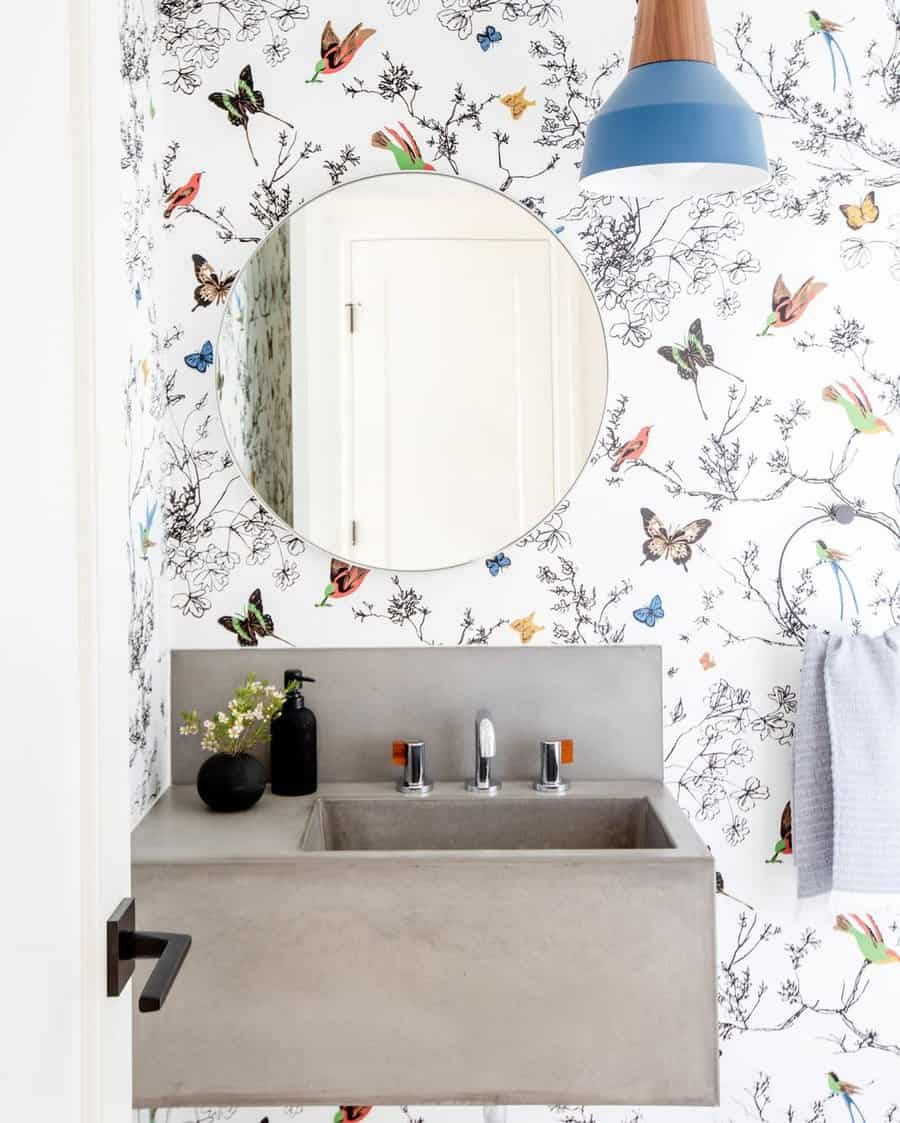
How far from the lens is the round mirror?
76.7 inches

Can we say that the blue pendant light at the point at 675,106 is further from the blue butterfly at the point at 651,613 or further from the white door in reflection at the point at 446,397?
the blue butterfly at the point at 651,613

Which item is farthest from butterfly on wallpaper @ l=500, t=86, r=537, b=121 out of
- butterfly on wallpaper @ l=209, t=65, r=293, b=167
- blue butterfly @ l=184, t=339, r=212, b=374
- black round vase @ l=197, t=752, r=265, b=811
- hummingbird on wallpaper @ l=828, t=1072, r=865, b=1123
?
hummingbird on wallpaper @ l=828, t=1072, r=865, b=1123

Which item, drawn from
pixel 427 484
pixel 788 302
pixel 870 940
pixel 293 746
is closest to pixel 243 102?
pixel 427 484

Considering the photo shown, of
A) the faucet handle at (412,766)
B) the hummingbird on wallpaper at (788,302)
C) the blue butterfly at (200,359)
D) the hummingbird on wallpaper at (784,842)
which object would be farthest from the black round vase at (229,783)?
the hummingbird on wallpaper at (788,302)

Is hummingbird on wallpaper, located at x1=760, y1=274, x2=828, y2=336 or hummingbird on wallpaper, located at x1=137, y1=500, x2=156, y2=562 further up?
hummingbird on wallpaper, located at x1=760, y1=274, x2=828, y2=336

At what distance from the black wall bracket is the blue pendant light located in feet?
3.92

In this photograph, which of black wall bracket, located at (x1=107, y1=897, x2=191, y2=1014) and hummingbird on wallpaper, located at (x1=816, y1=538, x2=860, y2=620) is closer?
black wall bracket, located at (x1=107, y1=897, x2=191, y2=1014)

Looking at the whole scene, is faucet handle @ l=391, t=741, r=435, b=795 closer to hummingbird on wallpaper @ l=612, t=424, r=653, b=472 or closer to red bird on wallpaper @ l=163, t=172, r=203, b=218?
hummingbird on wallpaper @ l=612, t=424, r=653, b=472

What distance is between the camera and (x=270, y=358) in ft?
6.45

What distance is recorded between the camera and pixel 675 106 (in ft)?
4.84

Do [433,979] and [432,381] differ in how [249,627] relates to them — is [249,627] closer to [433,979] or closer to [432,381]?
[432,381]

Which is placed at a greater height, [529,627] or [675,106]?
[675,106]

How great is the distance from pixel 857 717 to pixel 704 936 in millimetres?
556

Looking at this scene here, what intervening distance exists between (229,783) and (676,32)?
1.32 m
